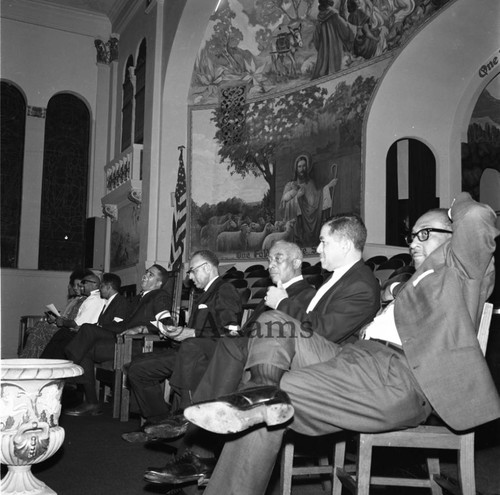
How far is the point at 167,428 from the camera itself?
3.00 metres

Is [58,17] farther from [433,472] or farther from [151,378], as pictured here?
[433,472]

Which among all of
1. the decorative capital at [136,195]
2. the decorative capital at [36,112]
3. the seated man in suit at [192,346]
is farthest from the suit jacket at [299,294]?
the decorative capital at [36,112]

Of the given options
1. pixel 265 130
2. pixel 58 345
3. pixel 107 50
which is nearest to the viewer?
pixel 58 345

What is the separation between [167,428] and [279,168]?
8.35 m

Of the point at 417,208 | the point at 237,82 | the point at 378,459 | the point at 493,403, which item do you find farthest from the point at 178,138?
the point at 493,403

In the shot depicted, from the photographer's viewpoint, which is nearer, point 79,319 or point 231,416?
point 231,416

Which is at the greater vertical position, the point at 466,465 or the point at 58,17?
the point at 58,17

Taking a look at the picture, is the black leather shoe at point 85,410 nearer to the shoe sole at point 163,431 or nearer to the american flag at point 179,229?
the shoe sole at point 163,431

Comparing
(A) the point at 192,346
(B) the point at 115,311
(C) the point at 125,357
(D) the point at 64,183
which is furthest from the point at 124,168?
(A) the point at 192,346

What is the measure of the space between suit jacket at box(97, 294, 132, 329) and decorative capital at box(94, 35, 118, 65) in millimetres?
8847

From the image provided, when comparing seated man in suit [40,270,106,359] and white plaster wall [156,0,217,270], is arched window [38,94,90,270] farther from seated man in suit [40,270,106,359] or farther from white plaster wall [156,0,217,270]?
seated man in suit [40,270,106,359]

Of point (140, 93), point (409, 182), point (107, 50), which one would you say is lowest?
point (409, 182)

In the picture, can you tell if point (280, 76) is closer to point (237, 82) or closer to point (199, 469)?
point (237, 82)

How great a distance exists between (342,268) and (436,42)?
23.1 ft
